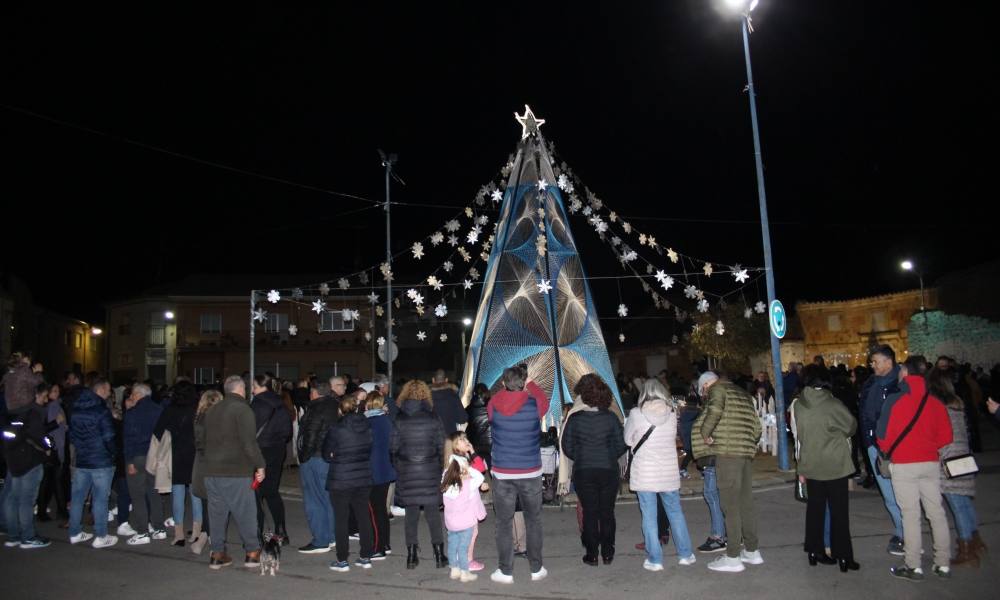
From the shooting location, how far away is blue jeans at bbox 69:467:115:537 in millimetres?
8367

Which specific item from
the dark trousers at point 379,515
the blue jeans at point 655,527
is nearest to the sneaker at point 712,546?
the blue jeans at point 655,527

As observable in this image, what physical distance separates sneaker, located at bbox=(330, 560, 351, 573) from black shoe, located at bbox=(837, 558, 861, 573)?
15.5 feet

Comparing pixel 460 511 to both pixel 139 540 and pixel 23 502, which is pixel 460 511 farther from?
pixel 23 502

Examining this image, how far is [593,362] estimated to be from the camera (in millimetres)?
15188

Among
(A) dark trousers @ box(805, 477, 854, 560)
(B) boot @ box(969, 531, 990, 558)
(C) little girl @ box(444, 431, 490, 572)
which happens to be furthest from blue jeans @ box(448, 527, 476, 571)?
(B) boot @ box(969, 531, 990, 558)

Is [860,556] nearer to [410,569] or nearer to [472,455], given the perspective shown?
[472,455]

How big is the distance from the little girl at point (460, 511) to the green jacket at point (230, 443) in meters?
2.05

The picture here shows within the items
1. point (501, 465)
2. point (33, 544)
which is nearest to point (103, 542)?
point (33, 544)

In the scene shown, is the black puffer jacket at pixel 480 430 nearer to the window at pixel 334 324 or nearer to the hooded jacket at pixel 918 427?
the hooded jacket at pixel 918 427

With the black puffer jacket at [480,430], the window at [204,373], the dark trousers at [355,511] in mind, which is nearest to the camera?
the dark trousers at [355,511]

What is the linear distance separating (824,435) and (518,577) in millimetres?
3145

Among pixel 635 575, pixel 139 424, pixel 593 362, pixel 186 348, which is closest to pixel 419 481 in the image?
pixel 635 575

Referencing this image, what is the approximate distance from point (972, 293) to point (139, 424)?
39798 millimetres

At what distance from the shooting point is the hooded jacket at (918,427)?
6.22m
